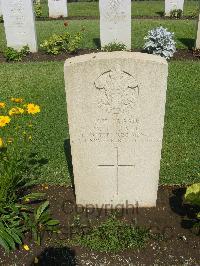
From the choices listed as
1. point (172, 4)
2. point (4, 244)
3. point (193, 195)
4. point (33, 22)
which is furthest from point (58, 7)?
point (4, 244)

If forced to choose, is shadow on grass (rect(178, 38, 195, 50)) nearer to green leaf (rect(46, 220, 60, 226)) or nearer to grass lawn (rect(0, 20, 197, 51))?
grass lawn (rect(0, 20, 197, 51))

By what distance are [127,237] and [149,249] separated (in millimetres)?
260

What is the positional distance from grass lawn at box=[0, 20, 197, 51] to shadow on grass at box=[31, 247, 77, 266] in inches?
338

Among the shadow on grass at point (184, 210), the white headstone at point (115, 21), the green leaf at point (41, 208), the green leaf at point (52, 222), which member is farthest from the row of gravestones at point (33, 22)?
the green leaf at point (52, 222)

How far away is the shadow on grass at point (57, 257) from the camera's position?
368 cm

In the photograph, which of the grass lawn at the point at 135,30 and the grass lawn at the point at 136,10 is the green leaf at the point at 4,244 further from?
the grass lawn at the point at 136,10

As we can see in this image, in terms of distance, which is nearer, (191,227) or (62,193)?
(191,227)

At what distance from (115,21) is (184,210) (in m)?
7.58

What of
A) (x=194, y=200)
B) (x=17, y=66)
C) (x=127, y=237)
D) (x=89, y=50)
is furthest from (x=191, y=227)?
(x=89, y=50)

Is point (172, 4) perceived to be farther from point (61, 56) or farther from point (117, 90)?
point (117, 90)

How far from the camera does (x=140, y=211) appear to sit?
4.26 metres

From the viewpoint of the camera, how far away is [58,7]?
16500mm

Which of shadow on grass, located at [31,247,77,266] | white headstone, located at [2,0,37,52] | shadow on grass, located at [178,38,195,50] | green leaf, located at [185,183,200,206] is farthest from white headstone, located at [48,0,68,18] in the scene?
shadow on grass, located at [31,247,77,266]

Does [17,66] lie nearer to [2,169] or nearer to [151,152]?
[2,169]
